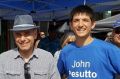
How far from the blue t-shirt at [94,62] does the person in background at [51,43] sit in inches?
201

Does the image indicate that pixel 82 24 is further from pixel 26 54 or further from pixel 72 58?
pixel 26 54

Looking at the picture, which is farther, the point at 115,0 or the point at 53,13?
the point at 53,13

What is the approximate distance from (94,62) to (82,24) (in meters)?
0.38

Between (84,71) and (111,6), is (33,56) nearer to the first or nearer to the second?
(84,71)

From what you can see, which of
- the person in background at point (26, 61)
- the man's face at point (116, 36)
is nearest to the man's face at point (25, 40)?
the person in background at point (26, 61)

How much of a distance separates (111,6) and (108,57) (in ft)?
20.0

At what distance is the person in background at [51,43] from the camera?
8984 millimetres

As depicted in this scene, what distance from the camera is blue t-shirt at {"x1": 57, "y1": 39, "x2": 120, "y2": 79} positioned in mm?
3664

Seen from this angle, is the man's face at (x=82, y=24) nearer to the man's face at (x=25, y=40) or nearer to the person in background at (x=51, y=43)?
the man's face at (x=25, y=40)

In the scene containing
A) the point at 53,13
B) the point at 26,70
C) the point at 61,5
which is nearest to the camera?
the point at 26,70

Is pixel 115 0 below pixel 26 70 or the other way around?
the other way around

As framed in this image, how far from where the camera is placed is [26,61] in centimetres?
373

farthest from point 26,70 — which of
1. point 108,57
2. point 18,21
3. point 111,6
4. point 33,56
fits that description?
point 111,6

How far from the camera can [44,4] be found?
8914 millimetres
